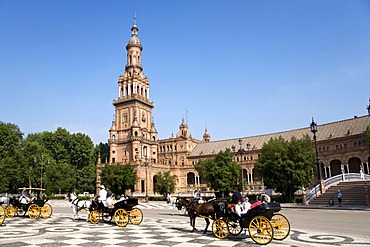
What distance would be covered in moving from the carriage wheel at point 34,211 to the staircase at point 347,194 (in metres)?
26.4

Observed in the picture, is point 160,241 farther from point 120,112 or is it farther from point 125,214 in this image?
point 120,112

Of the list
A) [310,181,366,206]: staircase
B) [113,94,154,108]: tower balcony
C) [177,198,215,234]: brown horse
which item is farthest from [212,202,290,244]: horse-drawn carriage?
[113,94,154,108]: tower balcony

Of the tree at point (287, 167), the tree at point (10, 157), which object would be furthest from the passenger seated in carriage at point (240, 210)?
the tree at point (10, 157)

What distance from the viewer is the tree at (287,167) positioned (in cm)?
4138

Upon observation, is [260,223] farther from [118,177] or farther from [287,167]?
[118,177]

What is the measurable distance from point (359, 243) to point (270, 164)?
32.9 metres

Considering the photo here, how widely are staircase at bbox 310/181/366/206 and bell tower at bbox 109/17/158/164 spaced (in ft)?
166

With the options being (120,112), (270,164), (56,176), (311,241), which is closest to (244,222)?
(311,241)

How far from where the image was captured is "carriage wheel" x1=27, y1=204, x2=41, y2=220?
64.0 ft

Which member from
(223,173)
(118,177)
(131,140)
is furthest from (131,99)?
(223,173)

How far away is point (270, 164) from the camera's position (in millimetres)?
43031

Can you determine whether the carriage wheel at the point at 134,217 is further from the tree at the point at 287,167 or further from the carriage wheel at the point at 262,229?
the tree at the point at 287,167

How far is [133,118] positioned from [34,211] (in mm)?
63846

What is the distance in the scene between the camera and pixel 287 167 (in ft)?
135
